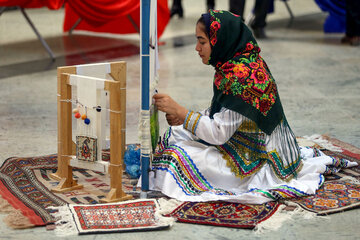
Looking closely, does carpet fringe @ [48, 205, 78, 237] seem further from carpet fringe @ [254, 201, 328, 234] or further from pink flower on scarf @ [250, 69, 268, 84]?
pink flower on scarf @ [250, 69, 268, 84]

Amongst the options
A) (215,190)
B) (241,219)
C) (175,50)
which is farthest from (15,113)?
(175,50)

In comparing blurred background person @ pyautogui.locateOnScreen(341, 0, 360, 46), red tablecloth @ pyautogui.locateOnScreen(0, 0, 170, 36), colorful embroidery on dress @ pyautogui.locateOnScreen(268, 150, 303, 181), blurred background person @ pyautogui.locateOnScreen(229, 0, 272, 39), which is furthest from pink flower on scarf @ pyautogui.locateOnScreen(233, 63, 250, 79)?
blurred background person @ pyautogui.locateOnScreen(229, 0, 272, 39)

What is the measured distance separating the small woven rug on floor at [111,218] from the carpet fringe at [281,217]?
0.37m

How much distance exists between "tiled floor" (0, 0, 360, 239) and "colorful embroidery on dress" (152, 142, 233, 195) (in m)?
0.32

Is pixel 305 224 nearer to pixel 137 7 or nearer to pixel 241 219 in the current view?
pixel 241 219

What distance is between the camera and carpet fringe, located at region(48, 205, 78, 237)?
2604 millimetres

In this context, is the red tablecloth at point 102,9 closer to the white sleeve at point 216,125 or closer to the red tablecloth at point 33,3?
the red tablecloth at point 33,3

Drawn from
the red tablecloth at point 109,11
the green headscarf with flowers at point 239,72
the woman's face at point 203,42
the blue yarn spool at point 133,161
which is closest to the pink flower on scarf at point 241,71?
the green headscarf with flowers at point 239,72

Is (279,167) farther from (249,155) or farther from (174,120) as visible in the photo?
(174,120)

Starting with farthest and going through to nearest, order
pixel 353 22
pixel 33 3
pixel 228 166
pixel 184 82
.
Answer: pixel 353 22 < pixel 33 3 < pixel 184 82 < pixel 228 166

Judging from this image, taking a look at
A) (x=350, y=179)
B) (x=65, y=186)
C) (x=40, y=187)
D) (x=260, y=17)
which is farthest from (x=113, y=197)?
(x=260, y=17)

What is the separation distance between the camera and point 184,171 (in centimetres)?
301

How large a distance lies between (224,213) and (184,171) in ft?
1.02

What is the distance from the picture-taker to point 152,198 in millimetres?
2984
